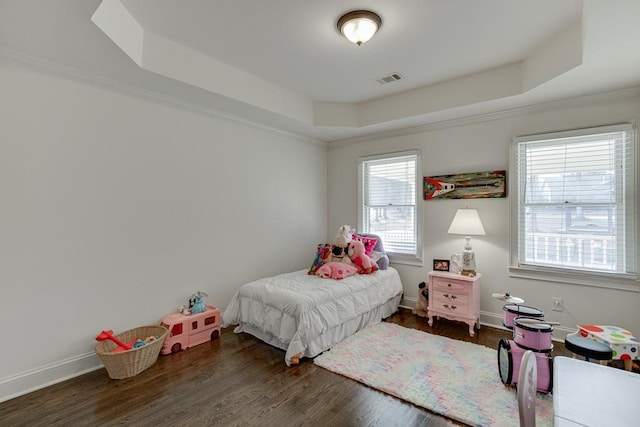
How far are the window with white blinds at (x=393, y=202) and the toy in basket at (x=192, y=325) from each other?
2500mm

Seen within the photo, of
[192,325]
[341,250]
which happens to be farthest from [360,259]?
[192,325]

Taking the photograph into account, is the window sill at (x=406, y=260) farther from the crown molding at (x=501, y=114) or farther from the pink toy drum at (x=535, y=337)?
the pink toy drum at (x=535, y=337)

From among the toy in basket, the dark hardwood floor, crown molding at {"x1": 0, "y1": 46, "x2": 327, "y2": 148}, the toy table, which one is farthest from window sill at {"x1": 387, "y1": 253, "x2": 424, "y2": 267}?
crown molding at {"x1": 0, "y1": 46, "x2": 327, "y2": 148}

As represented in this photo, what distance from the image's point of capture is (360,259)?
12.2ft

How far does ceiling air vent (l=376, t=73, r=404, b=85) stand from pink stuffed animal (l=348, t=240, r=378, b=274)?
1900 millimetres

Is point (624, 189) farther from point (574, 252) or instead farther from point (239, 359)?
point (239, 359)

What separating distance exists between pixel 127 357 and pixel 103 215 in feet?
3.98

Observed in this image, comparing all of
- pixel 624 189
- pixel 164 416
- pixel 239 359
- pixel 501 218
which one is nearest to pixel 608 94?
pixel 624 189

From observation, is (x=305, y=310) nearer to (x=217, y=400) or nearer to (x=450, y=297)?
(x=217, y=400)

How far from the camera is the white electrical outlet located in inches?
125

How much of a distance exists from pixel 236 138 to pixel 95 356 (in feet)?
8.48

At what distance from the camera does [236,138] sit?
373 cm

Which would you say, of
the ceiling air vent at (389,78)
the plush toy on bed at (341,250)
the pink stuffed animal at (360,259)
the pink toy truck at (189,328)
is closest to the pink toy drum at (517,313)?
the pink stuffed animal at (360,259)

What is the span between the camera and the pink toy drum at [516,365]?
213cm
